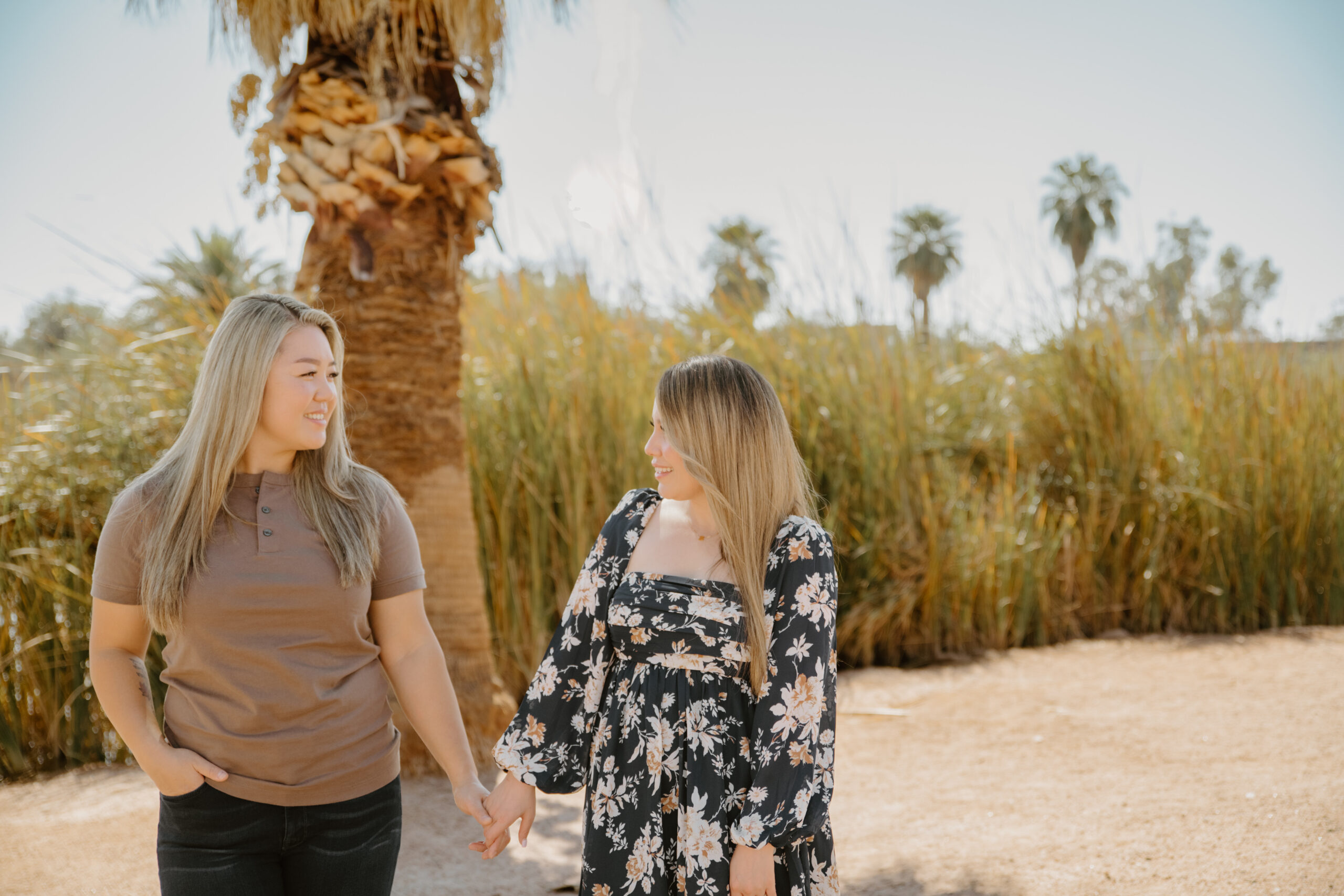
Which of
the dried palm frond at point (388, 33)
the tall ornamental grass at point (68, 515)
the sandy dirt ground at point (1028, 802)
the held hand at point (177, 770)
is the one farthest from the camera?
the tall ornamental grass at point (68, 515)

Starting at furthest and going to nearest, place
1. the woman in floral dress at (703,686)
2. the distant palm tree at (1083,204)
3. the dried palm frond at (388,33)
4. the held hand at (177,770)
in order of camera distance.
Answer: the distant palm tree at (1083,204), the dried palm frond at (388,33), the woman in floral dress at (703,686), the held hand at (177,770)

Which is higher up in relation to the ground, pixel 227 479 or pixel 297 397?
pixel 297 397

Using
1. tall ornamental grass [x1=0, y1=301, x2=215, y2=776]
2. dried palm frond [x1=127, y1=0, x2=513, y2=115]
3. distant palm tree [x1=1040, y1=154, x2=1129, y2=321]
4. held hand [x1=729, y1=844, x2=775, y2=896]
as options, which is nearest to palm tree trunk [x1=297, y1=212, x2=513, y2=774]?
dried palm frond [x1=127, y1=0, x2=513, y2=115]

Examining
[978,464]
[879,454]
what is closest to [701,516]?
[879,454]

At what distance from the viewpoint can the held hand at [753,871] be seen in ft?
5.82

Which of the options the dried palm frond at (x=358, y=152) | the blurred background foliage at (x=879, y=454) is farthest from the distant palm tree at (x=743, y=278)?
the dried palm frond at (x=358, y=152)

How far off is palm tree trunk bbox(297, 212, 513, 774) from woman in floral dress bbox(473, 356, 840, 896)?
1.95 metres

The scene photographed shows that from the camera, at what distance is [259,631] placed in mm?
1811

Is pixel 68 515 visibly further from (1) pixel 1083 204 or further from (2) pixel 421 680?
(1) pixel 1083 204

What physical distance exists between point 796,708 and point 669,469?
57cm

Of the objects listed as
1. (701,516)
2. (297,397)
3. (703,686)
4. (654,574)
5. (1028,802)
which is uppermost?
(297,397)

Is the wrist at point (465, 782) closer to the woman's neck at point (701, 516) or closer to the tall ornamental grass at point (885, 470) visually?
the woman's neck at point (701, 516)

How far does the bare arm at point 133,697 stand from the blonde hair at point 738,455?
3.54ft

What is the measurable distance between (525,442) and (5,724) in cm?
294
